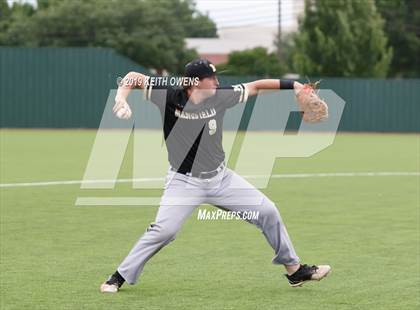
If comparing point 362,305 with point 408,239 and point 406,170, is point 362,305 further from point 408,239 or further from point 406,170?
point 406,170

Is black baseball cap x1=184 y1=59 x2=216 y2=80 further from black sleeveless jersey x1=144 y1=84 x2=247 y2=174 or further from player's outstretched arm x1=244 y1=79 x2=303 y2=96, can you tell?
player's outstretched arm x1=244 y1=79 x2=303 y2=96

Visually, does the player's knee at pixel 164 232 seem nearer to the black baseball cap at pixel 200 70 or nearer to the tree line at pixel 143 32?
the black baseball cap at pixel 200 70

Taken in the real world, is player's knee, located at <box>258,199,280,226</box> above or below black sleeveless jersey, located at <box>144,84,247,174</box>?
below

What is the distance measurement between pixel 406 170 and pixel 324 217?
9836 mm

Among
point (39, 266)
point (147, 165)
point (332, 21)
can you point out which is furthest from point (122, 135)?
point (39, 266)

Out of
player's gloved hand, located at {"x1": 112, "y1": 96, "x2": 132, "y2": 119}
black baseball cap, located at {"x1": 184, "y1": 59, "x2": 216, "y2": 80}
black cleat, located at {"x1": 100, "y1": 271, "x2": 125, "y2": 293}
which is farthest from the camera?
black cleat, located at {"x1": 100, "y1": 271, "x2": 125, "y2": 293}

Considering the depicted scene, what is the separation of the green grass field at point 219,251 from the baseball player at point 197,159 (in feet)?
1.59

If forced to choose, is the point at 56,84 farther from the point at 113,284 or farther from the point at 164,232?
the point at 164,232

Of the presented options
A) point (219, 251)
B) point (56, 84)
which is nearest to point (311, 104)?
point (219, 251)

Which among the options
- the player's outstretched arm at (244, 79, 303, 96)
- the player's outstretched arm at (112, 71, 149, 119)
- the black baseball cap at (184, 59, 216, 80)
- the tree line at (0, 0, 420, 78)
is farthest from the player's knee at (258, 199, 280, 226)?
the tree line at (0, 0, 420, 78)

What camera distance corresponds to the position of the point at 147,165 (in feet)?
83.3

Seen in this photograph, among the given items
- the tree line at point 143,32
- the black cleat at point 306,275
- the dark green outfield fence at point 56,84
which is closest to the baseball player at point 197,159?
the black cleat at point 306,275

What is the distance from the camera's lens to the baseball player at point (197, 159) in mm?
9469

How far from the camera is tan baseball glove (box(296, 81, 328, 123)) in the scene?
376 inches
